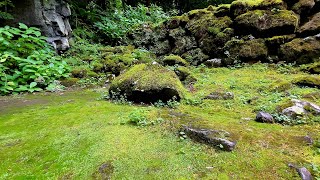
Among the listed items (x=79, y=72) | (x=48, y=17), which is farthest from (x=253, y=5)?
(x=48, y=17)

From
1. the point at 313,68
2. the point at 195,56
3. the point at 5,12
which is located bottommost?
the point at 313,68

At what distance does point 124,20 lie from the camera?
50.0ft

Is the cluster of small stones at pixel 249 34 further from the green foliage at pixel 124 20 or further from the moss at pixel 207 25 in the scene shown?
the green foliage at pixel 124 20

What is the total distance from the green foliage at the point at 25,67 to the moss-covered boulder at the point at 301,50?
7.57 meters

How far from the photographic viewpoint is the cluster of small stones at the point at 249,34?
889 cm

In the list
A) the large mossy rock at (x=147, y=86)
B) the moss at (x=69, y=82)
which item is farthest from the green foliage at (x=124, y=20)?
the large mossy rock at (x=147, y=86)

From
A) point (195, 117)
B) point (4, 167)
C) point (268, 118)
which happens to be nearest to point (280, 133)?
point (268, 118)

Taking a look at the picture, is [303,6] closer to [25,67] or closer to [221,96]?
[221,96]

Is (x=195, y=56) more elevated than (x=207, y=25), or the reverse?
(x=207, y=25)

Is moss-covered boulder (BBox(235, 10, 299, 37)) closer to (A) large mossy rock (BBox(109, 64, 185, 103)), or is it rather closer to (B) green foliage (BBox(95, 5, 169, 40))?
(A) large mossy rock (BBox(109, 64, 185, 103))

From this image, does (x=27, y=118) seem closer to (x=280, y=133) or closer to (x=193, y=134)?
(x=193, y=134)

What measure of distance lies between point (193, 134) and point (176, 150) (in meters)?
0.39

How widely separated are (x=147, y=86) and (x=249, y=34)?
240 inches

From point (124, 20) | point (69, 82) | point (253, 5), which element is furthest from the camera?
point (124, 20)
